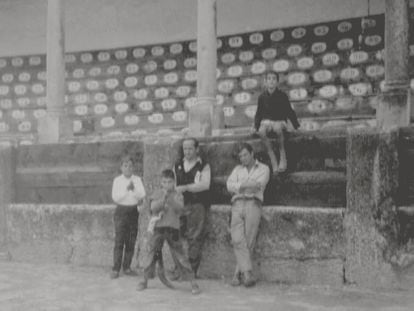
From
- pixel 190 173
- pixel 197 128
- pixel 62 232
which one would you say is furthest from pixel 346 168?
pixel 62 232

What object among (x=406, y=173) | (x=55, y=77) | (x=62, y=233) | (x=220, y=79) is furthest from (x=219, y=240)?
(x=220, y=79)

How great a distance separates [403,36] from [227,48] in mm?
4984

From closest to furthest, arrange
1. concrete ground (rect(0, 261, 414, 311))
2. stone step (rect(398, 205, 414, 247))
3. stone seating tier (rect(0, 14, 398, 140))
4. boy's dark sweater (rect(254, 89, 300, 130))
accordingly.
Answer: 1. concrete ground (rect(0, 261, 414, 311))
2. stone step (rect(398, 205, 414, 247))
3. boy's dark sweater (rect(254, 89, 300, 130))
4. stone seating tier (rect(0, 14, 398, 140))

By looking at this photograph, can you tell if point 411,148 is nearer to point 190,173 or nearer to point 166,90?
point 190,173

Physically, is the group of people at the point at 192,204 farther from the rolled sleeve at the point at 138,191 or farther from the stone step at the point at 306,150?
the stone step at the point at 306,150

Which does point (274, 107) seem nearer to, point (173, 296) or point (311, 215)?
point (311, 215)

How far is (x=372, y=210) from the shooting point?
5.45 metres

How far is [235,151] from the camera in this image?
20.4 feet

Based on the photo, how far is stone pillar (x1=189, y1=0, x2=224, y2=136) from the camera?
26.8 ft

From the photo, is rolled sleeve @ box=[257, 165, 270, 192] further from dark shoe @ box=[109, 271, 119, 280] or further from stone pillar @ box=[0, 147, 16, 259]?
stone pillar @ box=[0, 147, 16, 259]

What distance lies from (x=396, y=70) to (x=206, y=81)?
106 inches

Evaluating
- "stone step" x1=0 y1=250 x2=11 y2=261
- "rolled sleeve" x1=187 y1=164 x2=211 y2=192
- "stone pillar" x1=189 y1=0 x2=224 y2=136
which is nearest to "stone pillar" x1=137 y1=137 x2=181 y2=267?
"rolled sleeve" x1=187 y1=164 x2=211 y2=192

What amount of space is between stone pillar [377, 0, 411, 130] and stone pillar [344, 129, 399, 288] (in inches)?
70.4

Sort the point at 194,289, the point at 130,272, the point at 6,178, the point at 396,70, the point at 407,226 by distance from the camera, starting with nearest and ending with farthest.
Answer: the point at 194,289 → the point at 407,226 → the point at 130,272 → the point at 396,70 → the point at 6,178
